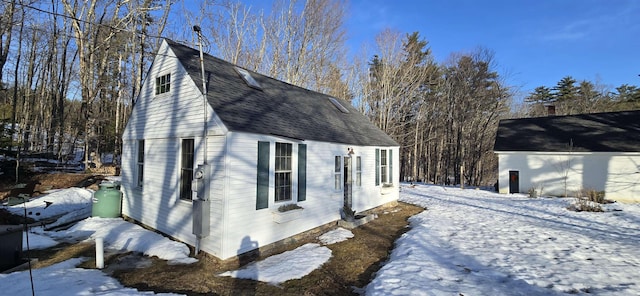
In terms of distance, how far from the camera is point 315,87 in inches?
1000

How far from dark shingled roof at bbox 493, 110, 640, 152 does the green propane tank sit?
20661 millimetres

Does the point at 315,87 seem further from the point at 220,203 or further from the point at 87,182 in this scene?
the point at 220,203

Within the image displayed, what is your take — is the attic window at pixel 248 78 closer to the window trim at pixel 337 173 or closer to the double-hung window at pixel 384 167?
the window trim at pixel 337 173

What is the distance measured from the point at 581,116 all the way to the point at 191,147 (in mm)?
24915

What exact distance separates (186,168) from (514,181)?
1945 centimetres

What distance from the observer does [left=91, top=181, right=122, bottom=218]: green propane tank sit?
9078 millimetres

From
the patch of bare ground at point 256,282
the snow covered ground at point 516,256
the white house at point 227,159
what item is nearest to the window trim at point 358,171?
the white house at point 227,159

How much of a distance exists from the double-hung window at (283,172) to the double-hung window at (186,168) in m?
2.09

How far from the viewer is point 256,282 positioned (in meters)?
5.32

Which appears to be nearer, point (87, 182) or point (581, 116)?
point (87, 182)

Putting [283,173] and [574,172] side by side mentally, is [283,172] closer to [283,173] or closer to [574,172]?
[283,173]

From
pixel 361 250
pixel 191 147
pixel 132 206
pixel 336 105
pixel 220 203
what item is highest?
pixel 336 105

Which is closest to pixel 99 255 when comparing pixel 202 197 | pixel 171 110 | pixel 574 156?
pixel 202 197

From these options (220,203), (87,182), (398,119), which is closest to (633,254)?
(220,203)
